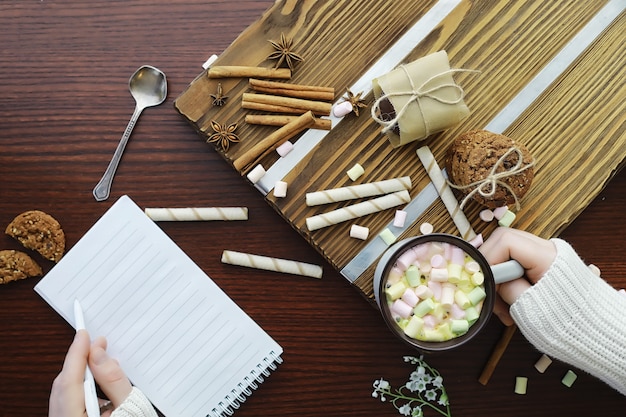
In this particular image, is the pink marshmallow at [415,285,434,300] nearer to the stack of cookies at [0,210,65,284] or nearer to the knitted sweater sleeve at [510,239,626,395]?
the knitted sweater sleeve at [510,239,626,395]

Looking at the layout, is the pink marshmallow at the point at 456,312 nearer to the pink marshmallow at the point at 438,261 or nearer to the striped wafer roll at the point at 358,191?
the pink marshmallow at the point at 438,261

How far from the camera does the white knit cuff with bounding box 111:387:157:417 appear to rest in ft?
3.42

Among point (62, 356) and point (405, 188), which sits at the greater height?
point (62, 356)

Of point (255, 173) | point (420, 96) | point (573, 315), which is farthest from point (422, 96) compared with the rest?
point (573, 315)

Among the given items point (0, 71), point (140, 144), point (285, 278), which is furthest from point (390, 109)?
point (0, 71)

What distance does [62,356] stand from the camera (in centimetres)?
114

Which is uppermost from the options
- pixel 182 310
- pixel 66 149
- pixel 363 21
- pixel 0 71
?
pixel 0 71

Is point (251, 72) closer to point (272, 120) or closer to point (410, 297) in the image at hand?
→ point (272, 120)

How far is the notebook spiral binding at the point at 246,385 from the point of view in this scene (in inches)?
44.9

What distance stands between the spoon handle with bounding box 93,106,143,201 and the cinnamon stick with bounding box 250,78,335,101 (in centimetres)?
25

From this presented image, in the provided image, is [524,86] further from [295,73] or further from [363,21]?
[295,73]

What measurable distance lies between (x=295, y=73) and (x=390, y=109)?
0.20m

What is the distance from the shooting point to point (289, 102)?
1.07m

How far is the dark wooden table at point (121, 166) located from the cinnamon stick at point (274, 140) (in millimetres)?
76
